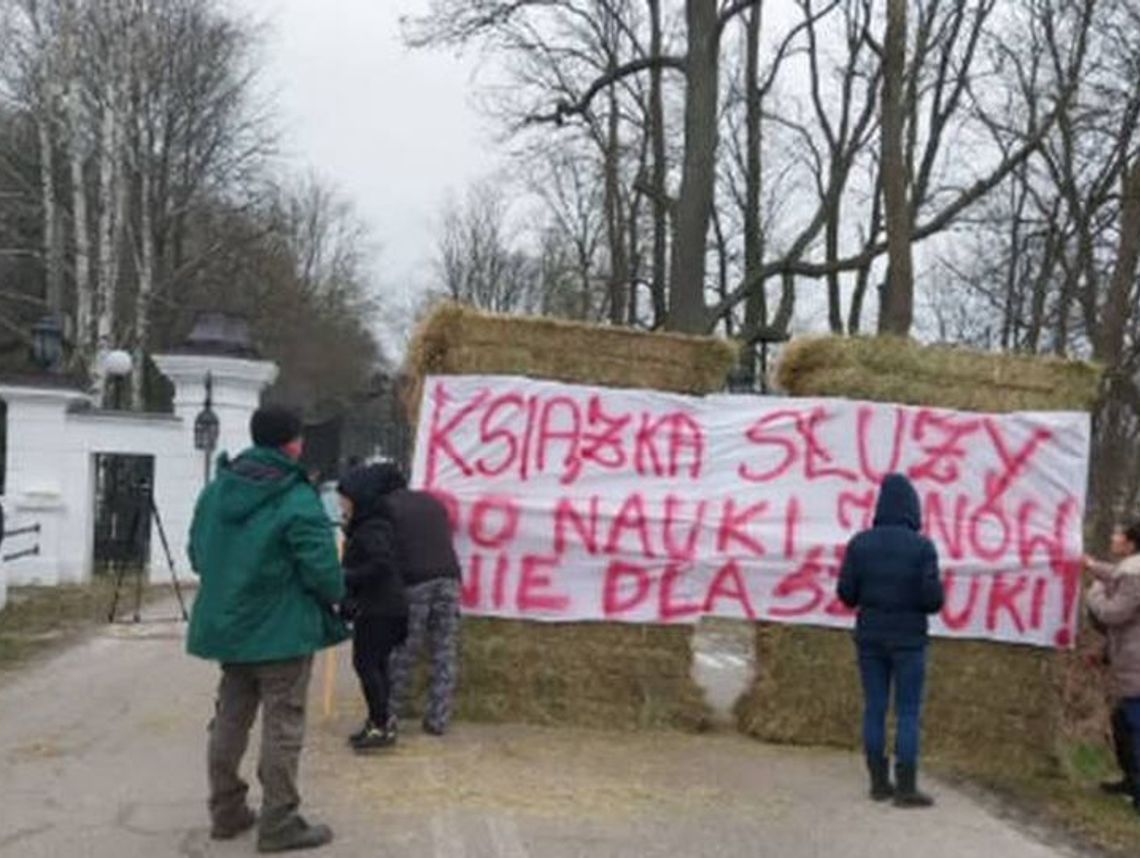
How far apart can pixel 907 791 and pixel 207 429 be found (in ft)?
49.8

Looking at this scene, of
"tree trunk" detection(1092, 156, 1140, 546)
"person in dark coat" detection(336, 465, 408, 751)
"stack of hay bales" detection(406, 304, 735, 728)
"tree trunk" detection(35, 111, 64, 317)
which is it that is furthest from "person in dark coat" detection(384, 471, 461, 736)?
"tree trunk" detection(35, 111, 64, 317)

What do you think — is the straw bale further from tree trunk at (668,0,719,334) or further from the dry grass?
tree trunk at (668,0,719,334)

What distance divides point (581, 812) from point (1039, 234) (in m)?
27.1

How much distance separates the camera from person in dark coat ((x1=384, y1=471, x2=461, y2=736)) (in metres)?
9.30

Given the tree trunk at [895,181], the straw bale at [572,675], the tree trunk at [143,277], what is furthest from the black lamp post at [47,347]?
the straw bale at [572,675]

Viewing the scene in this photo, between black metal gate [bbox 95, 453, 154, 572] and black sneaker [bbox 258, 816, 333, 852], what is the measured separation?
1550cm

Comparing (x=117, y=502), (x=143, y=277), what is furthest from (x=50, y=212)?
(x=117, y=502)

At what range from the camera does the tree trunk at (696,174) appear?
24.2 metres

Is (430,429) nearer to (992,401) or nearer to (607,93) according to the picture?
(992,401)

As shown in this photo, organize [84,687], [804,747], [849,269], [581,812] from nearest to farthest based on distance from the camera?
[581,812] < [804,747] < [84,687] < [849,269]

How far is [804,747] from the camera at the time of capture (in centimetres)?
955

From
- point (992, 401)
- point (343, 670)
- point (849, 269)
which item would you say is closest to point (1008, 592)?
point (992, 401)

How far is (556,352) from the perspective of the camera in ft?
32.9

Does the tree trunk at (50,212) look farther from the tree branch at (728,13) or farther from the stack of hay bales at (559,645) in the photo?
the stack of hay bales at (559,645)
